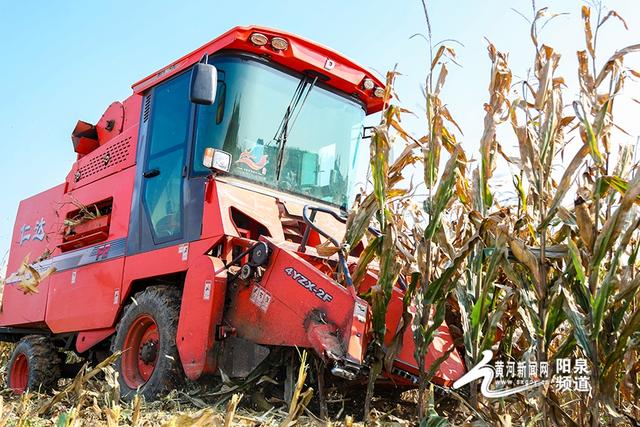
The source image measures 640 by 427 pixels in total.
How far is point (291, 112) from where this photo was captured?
4.88 metres

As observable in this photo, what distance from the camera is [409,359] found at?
3.54 m

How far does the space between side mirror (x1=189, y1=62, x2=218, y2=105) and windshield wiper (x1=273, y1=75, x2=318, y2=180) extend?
67 centimetres

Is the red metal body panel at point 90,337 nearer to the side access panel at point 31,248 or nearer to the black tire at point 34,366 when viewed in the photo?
the black tire at point 34,366

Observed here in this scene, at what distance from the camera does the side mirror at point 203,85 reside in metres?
4.23

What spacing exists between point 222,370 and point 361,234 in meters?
1.20

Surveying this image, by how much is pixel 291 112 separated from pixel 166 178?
1.03m

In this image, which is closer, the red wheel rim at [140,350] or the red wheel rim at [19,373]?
the red wheel rim at [140,350]

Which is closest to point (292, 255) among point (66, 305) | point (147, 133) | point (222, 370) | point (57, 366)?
point (222, 370)

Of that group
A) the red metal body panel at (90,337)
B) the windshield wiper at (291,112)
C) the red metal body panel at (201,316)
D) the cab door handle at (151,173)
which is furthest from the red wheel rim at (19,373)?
the windshield wiper at (291,112)

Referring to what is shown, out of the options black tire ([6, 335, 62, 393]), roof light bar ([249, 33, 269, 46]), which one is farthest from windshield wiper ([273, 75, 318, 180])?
black tire ([6, 335, 62, 393])

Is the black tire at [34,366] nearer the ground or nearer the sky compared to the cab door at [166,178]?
nearer the ground

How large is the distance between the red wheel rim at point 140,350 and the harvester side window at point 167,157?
2.00ft

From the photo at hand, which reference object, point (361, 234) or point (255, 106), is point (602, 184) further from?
point (255, 106)

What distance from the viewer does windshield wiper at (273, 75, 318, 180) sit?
15.8 ft
